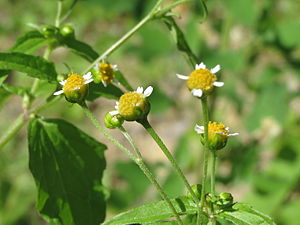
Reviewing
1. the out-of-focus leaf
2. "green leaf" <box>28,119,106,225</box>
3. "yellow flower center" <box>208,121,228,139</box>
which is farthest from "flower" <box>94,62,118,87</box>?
the out-of-focus leaf

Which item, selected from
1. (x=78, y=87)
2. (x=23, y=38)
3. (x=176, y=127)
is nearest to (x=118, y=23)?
(x=176, y=127)

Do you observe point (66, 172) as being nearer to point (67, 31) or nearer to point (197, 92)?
point (67, 31)


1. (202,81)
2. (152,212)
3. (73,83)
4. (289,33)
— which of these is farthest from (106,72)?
(289,33)

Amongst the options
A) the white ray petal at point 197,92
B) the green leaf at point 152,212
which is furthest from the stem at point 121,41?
the green leaf at point 152,212

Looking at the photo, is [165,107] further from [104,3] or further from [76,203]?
[76,203]

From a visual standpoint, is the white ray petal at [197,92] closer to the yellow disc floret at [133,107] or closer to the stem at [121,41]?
the yellow disc floret at [133,107]
